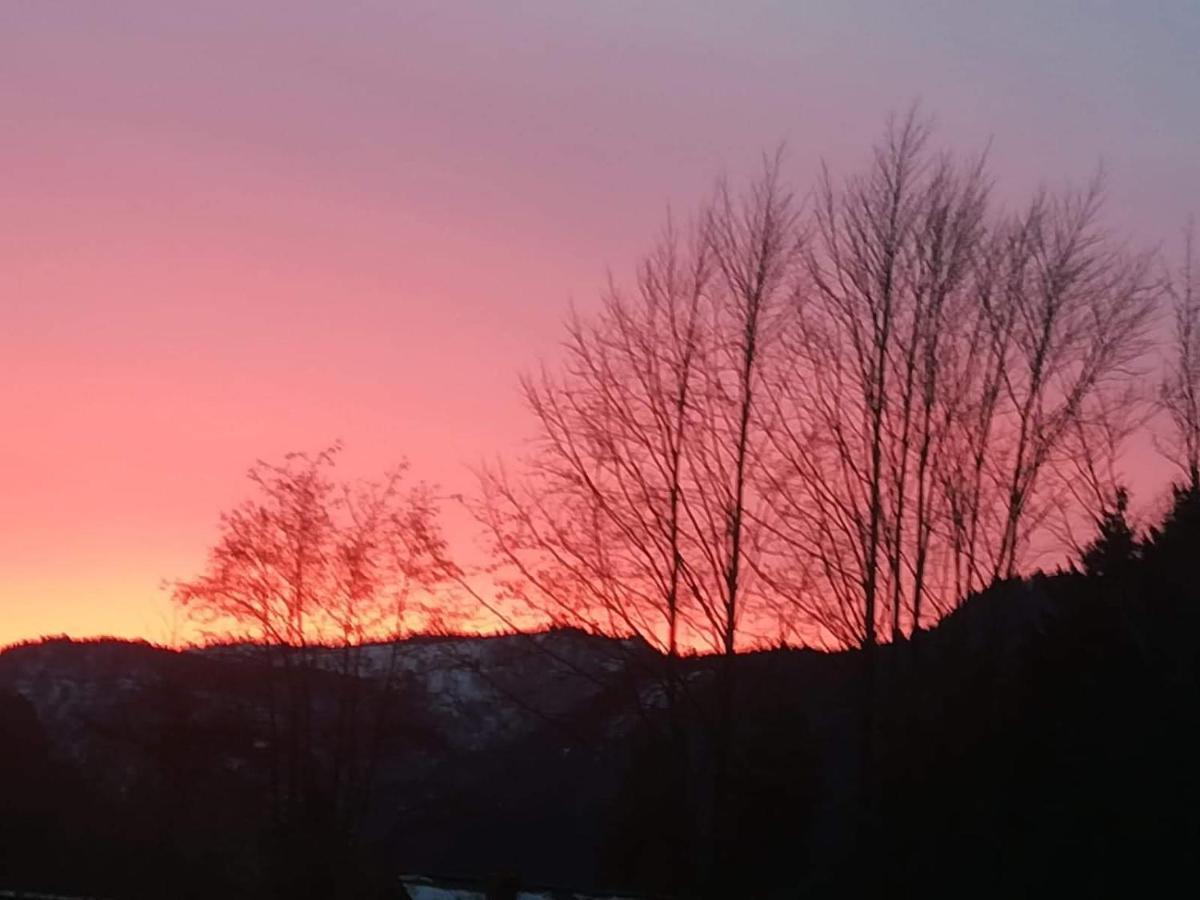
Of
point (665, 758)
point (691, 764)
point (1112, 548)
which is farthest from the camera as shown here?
point (665, 758)

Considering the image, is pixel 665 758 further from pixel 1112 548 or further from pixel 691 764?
pixel 1112 548

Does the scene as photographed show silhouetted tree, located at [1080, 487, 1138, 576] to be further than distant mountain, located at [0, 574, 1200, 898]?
Yes

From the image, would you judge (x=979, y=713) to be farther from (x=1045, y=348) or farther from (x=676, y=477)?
(x=1045, y=348)

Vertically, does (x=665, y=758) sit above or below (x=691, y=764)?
above

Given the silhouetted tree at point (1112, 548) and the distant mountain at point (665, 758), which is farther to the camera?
the silhouetted tree at point (1112, 548)

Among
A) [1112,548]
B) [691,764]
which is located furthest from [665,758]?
[1112,548]

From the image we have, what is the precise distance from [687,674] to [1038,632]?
6713mm

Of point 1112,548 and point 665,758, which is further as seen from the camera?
point 665,758

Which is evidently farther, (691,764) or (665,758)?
(665,758)

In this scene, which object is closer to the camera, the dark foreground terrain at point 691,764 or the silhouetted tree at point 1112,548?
the dark foreground terrain at point 691,764

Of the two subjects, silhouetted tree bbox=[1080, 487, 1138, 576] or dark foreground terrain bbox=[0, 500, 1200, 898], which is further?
silhouetted tree bbox=[1080, 487, 1138, 576]

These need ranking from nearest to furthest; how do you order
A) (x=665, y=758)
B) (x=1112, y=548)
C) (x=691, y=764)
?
(x=1112, y=548)
(x=691, y=764)
(x=665, y=758)

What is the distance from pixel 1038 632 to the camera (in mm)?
23547

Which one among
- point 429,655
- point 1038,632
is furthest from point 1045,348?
point 429,655
